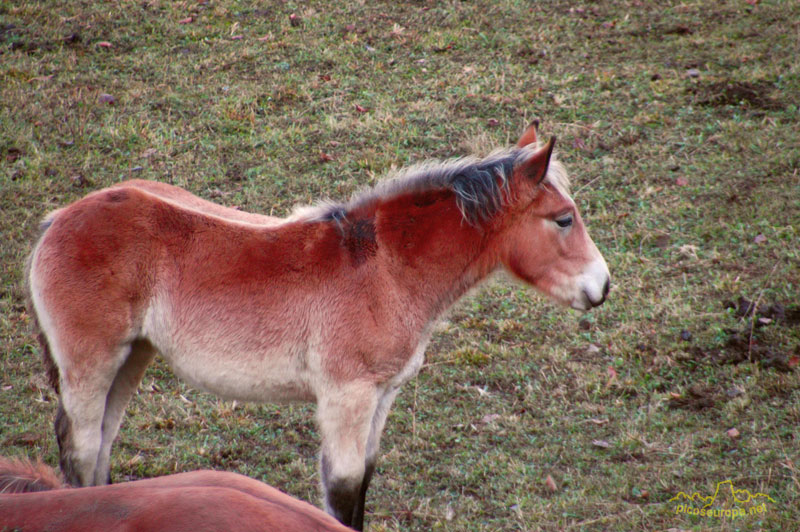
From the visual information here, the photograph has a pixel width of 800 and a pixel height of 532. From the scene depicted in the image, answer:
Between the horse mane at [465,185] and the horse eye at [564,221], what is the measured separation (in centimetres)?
18

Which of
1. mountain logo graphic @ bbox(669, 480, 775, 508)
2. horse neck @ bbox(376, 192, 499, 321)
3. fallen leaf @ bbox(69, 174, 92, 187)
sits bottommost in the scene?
mountain logo graphic @ bbox(669, 480, 775, 508)

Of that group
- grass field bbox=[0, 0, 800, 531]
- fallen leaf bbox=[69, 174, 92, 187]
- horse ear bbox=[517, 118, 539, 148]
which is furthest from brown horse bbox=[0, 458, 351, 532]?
fallen leaf bbox=[69, 174, 92, 187]

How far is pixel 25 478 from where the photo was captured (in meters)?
2.76

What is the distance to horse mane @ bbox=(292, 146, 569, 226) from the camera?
418 cm

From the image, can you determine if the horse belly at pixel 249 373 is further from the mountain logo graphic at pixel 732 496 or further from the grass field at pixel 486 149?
the mountain logo graphic at pixel 732 496

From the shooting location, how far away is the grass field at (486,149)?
4.93m

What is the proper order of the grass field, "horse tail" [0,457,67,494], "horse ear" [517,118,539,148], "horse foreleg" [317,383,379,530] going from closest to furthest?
"horse tail" [0,457,67,494] → "horse foreleg" [317,383,379,530] → "horse ear" [517,118,539,148] → the grass field

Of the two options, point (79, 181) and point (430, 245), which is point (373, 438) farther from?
point (79, 181)

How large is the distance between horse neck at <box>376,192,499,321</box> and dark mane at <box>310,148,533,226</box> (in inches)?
2.6

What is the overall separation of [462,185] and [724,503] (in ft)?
7.67

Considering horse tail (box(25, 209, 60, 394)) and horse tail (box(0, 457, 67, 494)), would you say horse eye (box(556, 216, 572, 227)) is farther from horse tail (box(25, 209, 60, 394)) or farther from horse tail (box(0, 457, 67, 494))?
horse tail (box(25, 209, 60, 394))

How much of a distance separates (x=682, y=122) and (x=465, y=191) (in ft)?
17.4

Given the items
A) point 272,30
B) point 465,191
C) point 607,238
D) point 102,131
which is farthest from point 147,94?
point 465,191

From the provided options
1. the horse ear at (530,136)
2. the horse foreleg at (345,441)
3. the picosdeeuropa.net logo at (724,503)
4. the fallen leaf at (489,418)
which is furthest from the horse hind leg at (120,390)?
the picosdeeuropa.net logo at (724,503)
